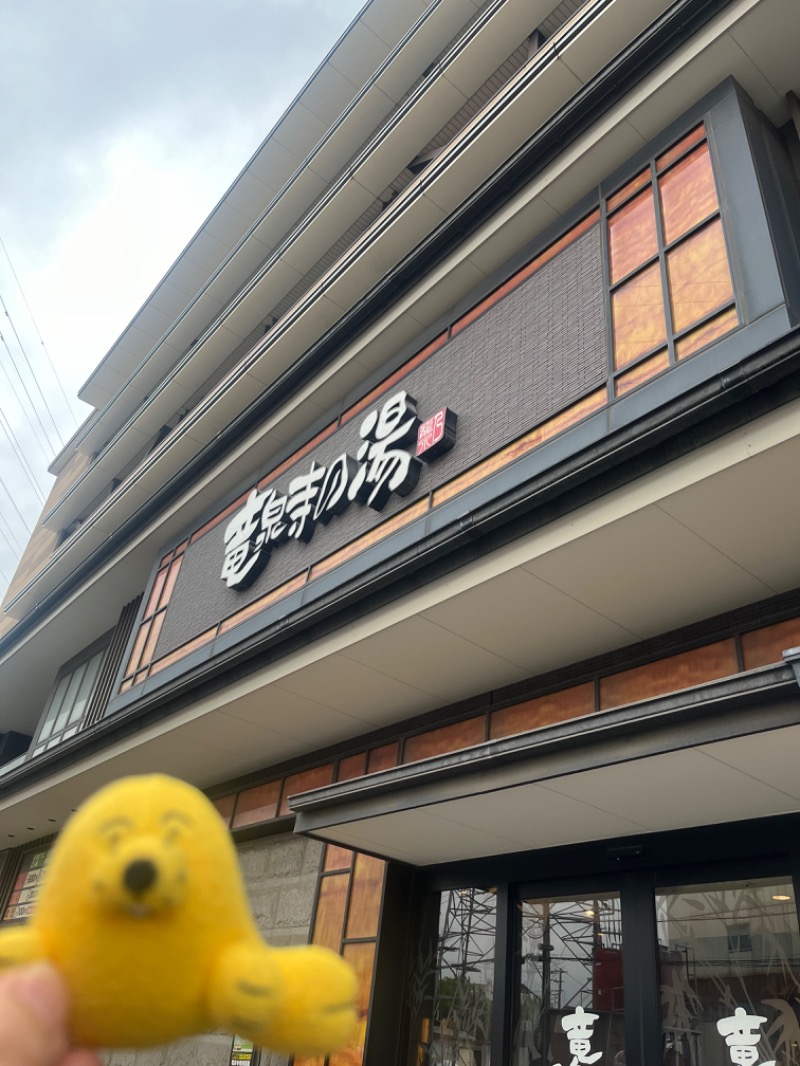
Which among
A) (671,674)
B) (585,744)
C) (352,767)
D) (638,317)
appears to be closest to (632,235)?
(638,317)

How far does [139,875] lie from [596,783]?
4.24 metres

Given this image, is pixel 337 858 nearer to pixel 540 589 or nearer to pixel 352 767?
pixel 352 767

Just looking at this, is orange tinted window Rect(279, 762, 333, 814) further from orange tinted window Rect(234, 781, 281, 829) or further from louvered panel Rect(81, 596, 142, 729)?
louvered panel Rect(81, 596, 142, 729)

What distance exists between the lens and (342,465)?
29.5 feet

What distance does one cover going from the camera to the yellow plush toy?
1.27m

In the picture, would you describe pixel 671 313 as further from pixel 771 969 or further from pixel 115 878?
pixel 115 878

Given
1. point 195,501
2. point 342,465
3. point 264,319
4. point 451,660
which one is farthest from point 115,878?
point 264,319

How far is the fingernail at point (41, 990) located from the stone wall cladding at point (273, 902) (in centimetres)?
799

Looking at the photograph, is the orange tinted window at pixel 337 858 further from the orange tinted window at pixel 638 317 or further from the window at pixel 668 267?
the orange tinted window at pixel 638 317

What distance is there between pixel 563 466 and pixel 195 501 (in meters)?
8.52

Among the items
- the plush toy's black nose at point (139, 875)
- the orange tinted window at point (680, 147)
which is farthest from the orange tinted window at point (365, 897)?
the orange tinted window at point (680, 147)

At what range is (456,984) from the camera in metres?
6.96

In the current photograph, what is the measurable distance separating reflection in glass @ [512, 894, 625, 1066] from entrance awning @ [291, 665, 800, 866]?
64cm

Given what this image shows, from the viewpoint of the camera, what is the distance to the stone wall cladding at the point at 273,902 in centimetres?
869
